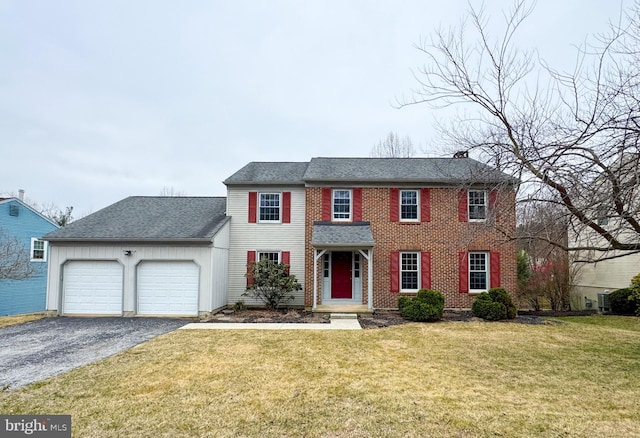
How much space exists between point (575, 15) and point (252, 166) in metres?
12.7

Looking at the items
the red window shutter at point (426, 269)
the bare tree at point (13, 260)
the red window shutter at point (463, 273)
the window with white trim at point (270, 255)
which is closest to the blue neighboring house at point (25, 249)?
the bare tree at point (13, 260)

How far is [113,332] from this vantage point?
32.5 feet

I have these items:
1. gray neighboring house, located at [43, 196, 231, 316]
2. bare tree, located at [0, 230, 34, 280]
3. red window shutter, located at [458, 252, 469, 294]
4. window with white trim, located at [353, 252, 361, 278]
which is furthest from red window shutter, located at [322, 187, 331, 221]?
bare tree, located at [0, 230, 34, 280]

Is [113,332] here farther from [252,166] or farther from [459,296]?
[459,296]

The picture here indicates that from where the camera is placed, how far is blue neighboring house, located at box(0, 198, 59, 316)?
17.8 metres

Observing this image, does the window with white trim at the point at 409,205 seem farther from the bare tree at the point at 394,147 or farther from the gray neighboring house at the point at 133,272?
the bare tree at the point at 394,147

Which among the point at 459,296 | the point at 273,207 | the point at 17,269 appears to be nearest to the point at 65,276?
the point at 17,269

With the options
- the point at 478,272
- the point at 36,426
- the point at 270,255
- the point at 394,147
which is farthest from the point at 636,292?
the point at 394,147

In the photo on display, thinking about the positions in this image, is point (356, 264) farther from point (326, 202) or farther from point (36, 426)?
point (36, 426)

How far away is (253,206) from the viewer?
1506 centimetres

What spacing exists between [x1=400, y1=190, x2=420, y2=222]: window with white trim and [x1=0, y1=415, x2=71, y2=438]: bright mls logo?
40.3 feet

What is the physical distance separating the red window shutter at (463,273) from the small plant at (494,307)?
4.98 feet

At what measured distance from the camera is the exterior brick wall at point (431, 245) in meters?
14.0

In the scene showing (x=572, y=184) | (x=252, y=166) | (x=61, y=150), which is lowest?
(x=572, y=184)
